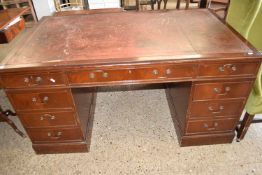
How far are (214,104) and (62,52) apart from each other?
1.00m

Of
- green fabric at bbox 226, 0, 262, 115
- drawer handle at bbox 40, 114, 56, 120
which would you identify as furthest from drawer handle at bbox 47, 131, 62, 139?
green fabric at bbox 226, 0, 262, 115

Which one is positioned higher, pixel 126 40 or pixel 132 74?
pixel 126 40

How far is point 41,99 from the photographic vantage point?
1244mm

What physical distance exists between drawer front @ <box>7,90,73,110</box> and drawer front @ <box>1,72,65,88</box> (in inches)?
2.1

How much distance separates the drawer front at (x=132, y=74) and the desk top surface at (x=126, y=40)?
6 centimetres

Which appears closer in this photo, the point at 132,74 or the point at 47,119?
the point at 132,74

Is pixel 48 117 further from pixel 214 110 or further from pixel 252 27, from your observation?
pixel 252 27

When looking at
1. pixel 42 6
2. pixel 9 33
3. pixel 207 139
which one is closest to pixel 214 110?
pixel 207 139

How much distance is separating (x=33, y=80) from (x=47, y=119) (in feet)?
1.08

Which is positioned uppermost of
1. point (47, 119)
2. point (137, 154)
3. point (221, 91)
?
point (221, 91)

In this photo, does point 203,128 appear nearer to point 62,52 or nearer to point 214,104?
point 214,104

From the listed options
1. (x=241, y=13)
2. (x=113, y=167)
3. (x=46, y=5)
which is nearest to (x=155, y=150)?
(x=113, y=167)

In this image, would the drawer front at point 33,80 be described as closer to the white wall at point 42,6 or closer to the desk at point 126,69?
the desk at point 126,69

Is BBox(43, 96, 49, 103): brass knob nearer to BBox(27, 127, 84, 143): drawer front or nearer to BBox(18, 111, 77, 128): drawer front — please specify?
BBox(18, 111, 77, 128): drawer front
